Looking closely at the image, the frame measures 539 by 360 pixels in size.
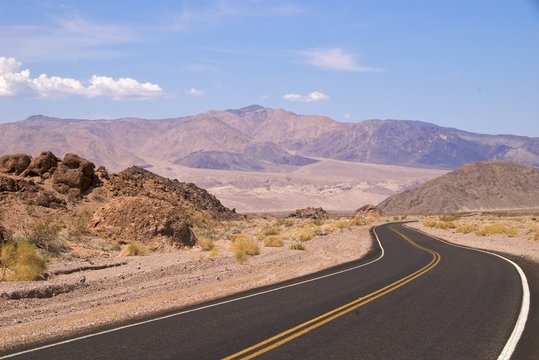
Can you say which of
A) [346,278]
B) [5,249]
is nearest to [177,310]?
[346,278]

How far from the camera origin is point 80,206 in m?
37.3

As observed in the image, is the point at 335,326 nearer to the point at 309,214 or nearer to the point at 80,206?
the point at 80,206

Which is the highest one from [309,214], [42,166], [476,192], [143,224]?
[42,166]

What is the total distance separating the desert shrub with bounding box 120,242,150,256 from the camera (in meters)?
26.8

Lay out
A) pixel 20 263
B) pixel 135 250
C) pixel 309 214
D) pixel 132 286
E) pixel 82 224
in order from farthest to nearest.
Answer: pixel 309 214
pixel 82 224
pixel 135 250
pixel 20 263
pixel 132 286

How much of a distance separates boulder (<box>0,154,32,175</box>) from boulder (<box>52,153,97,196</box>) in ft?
7.35

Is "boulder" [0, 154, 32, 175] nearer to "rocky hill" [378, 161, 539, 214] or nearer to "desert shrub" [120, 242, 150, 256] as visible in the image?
"desert shrub" [120, 242, 150, 256]

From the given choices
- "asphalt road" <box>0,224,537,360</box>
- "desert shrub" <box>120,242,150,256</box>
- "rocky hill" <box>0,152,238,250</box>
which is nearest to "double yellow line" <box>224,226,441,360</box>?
"asphalt road" <box>0,224,537,360</box>

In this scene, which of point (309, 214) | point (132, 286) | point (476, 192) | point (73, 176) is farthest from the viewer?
point (476, 192)

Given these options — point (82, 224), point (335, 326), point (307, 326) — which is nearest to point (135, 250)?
point (82, 224)

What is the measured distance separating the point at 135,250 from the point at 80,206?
466 inches

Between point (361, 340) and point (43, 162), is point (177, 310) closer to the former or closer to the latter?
point (361, 340)

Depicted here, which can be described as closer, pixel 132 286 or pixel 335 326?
pixel 335 326

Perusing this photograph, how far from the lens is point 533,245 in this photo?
35.3 metres
